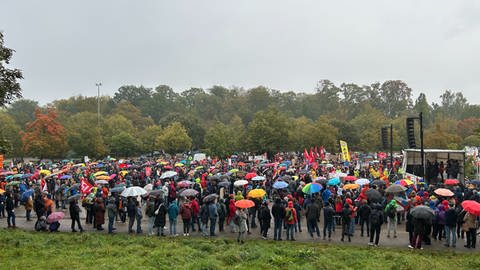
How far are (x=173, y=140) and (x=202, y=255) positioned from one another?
47.0 m

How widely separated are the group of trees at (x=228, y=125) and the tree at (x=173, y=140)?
0.14 m

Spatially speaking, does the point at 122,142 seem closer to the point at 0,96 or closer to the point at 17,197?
the point at 17,197

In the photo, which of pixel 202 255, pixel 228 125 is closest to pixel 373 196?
pixel 202 255

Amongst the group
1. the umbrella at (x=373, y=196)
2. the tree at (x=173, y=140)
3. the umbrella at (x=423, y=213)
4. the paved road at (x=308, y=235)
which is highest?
the tree at (x=173, y=140)

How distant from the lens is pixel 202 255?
1161 cm

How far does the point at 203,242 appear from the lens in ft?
43.0

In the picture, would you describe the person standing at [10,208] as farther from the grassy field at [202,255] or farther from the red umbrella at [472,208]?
the red umbrella at [472,208]

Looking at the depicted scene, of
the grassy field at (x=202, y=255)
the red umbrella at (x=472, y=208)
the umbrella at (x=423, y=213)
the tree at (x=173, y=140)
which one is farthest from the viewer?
the tree at (x=173, y=140)

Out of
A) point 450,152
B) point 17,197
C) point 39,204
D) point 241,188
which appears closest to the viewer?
point 39,204

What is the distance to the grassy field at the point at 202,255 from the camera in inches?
421

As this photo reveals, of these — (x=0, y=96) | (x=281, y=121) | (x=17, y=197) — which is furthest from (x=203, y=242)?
(x=281, y=121)

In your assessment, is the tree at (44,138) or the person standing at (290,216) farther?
the tree at (44,138)

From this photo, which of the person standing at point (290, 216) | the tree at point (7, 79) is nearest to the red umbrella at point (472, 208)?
the person standing at point (290, 216)

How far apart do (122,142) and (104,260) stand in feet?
159
